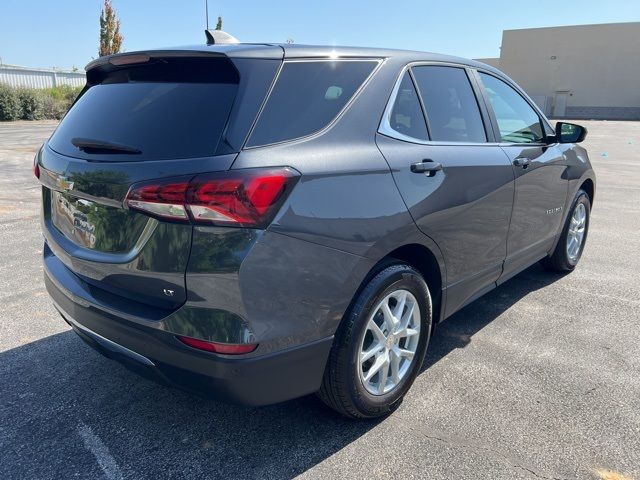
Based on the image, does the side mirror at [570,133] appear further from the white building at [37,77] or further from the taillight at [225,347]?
the white building at [37,77]

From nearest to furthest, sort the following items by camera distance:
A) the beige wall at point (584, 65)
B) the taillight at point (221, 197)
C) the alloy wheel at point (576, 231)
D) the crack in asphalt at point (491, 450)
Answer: the taillight at point (221, 197) < the crack in asphalt at point (491, 450) < the alloy wheel at point (576, 231) < the beige wall at point (584, 65)

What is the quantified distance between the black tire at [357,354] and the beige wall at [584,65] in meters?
60.6

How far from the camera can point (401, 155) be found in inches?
101

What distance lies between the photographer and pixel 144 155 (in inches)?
83.7

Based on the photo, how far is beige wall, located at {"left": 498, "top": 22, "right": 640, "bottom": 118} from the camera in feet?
175

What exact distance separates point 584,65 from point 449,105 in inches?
2419

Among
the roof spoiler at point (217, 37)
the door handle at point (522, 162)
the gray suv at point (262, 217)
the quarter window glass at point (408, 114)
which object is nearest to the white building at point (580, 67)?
the door handle at point (522, 162)

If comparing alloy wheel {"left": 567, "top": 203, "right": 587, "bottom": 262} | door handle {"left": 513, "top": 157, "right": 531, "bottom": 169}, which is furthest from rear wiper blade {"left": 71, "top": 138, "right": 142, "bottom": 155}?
alloy wheel {"left": 567, "top": 203, "right": 587, "bottom": 262}

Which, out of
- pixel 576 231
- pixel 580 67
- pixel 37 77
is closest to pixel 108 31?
pixel 37 77

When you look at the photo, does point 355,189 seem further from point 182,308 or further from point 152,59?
point 152,59

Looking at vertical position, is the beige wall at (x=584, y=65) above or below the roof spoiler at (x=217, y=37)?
above

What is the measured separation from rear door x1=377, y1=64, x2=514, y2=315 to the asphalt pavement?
1.68 ft

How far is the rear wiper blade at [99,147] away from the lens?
221 cm

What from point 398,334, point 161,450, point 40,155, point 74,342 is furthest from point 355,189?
point 74,342
